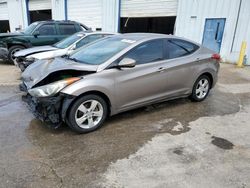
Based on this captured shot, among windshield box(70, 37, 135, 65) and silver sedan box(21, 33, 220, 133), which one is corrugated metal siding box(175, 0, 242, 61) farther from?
windshield box(70, 37, 135, 65)

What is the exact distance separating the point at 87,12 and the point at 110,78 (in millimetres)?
14234

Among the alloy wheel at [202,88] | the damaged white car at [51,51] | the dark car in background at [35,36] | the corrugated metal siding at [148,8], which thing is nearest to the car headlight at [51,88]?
the alloy wheel at [202,88]

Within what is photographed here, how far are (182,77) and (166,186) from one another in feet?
9.02

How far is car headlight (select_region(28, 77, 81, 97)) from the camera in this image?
364cm

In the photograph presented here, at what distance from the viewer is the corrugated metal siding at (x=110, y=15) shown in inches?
596

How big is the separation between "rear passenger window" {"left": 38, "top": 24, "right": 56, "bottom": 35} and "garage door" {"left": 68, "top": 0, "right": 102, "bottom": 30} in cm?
621

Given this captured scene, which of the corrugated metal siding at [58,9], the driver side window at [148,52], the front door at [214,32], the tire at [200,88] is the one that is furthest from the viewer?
the corrugated metal siding at [58,9]

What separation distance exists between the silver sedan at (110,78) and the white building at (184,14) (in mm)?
7064

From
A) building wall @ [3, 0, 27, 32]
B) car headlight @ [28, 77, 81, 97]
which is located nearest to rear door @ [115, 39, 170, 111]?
car headlight @ [28, 77, 81, 97]

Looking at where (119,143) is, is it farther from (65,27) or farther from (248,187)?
(65,27)

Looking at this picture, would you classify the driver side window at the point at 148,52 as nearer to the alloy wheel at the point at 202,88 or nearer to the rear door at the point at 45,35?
the alloy wheel at the point at 202,88

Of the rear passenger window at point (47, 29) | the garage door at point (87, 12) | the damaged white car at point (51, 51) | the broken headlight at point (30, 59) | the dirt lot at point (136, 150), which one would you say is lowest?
the dirt lot at point (136, 150)

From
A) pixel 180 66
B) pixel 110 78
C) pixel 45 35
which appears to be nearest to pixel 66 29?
pixel 45 35

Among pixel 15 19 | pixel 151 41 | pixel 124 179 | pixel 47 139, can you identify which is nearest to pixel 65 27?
pixel 151 41
